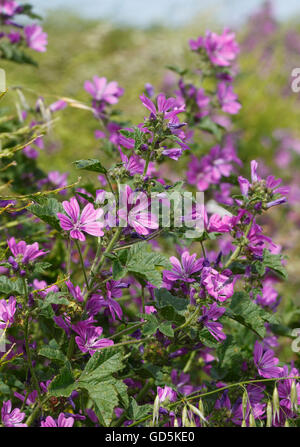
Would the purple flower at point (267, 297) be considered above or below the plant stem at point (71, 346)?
below

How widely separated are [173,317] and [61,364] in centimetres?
29

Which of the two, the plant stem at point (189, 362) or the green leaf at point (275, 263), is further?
the plant stem at point (189, 362)

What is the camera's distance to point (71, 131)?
195 inches

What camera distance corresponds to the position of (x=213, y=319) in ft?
3.76

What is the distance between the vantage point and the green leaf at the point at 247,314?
3.80ft

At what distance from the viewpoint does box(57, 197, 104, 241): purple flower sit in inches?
43.3

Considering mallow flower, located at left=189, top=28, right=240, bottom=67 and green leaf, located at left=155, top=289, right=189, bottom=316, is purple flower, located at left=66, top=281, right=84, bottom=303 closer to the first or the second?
green leaf, located at left=155, top=289, right=189, bottom=316

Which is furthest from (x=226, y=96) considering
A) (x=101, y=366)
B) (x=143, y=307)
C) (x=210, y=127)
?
(x=101, y=366)

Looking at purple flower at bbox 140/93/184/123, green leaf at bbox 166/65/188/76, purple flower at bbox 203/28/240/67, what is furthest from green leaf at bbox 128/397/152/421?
purple flower at bbox 203/28/240/67

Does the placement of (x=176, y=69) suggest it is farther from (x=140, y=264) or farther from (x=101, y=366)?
(x=101, y=366)

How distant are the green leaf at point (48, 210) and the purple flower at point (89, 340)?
0.81 feet

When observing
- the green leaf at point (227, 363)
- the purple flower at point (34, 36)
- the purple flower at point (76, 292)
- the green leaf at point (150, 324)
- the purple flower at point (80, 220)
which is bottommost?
the green leaf at point (227, 363)

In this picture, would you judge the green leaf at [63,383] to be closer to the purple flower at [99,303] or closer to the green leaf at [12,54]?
the purple flower at [99,303]

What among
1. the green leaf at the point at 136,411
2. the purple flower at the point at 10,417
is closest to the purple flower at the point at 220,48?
the green leaf at the point at 136,411
